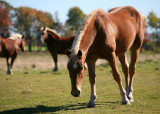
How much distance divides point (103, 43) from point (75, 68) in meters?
1.00

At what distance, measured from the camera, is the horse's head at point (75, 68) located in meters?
3.72

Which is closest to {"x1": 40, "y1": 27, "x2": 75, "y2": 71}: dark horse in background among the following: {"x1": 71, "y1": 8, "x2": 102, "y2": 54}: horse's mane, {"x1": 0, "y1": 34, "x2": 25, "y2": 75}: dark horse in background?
{"x1": 0, "y1": 34, "x2": 25, "y2": 75}: dark horse in background

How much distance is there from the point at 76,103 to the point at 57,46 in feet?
28.5

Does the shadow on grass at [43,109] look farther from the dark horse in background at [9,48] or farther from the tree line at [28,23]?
the tree line at [28,23]

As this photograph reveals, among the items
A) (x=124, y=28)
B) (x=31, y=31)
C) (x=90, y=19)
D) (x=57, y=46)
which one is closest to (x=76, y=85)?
(x=90, y=19)

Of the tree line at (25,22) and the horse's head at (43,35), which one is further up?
the horse's head at (43,35)

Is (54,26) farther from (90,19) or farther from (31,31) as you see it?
(90,19)

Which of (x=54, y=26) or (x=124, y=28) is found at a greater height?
(x=124, y=28)

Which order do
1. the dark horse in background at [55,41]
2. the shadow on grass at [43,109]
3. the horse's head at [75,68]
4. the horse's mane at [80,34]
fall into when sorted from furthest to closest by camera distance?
1. the dark horse in background at [55,41]
2. the shadow on grass at [43,109]
3. the horse's mane at [80,34]
4. the horse's head at [75,68]

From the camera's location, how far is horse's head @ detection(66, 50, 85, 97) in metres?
3.72

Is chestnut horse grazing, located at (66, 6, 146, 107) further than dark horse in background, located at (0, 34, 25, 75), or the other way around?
dark horse in background, located at (0, 34, 25, 75)

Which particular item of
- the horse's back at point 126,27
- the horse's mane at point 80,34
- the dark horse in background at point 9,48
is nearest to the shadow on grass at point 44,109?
the horse's mane at point 80,34

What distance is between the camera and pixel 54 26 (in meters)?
46.2

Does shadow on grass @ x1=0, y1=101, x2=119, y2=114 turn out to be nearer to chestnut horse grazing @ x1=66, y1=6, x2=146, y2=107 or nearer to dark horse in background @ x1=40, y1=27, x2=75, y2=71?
chestnut horse grazing @ x1=66, y1=6, x2=146, y2=107
